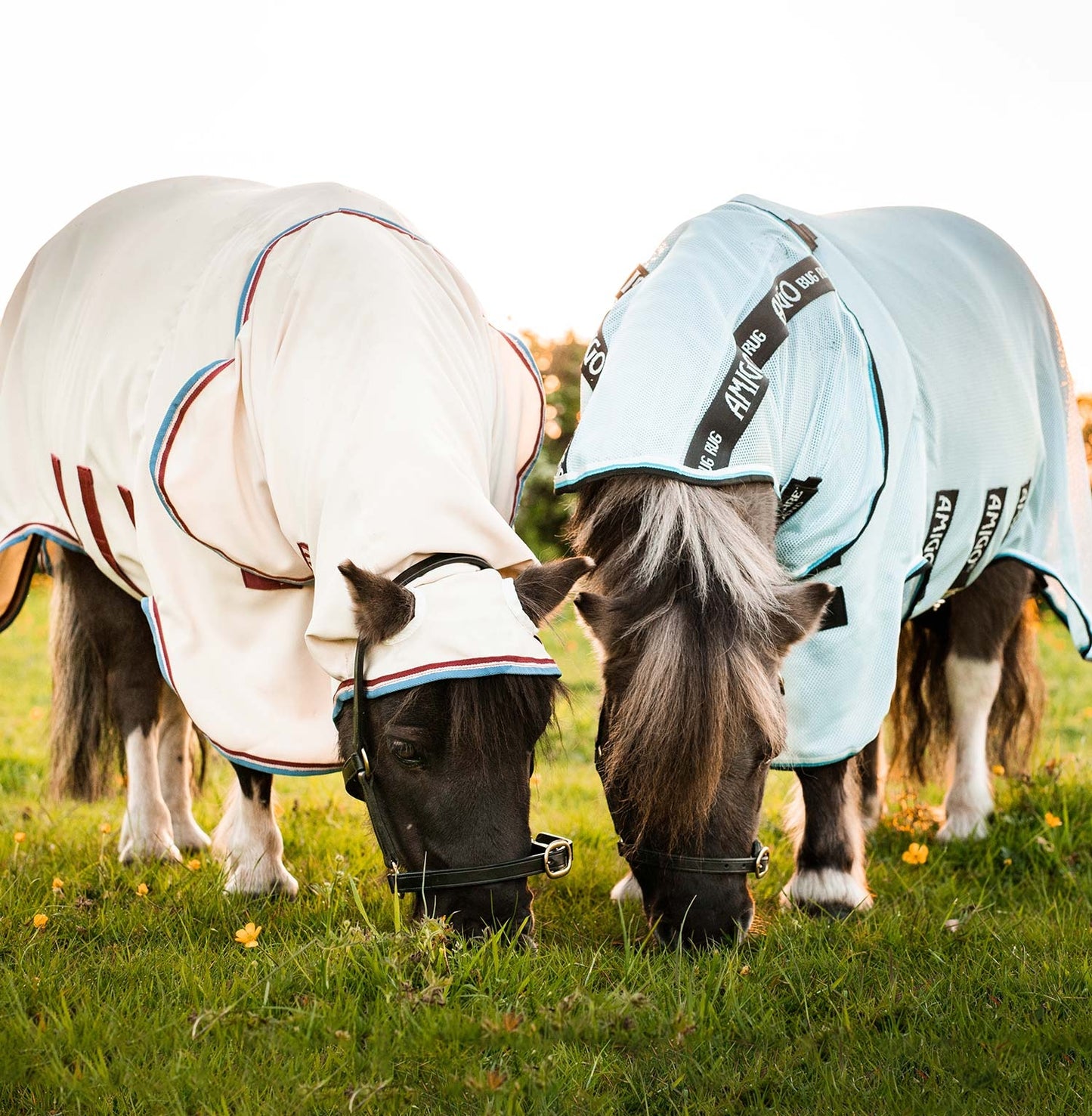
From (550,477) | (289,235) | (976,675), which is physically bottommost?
(550,477)

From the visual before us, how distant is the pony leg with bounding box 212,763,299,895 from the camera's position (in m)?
4.09

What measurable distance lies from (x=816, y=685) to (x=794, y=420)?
2.69 feet

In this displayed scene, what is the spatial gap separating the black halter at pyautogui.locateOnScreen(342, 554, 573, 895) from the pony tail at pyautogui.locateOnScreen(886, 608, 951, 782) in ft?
9.23

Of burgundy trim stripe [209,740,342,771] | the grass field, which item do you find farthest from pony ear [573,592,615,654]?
burgundy trim stripe [209,740,342,771]

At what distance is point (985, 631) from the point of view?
5184mm

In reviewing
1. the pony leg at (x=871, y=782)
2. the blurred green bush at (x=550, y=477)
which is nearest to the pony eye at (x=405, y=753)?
the pony leg at (x=871, y=782)

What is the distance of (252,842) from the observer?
13.8ft

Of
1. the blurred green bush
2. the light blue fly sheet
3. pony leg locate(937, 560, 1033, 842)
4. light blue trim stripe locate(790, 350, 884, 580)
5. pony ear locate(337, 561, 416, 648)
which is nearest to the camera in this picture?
pony ear locate(337, 561, 416, 648)

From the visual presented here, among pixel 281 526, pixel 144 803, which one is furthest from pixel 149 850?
pixel 281 526

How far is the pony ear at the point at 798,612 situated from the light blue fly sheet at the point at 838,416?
350mm

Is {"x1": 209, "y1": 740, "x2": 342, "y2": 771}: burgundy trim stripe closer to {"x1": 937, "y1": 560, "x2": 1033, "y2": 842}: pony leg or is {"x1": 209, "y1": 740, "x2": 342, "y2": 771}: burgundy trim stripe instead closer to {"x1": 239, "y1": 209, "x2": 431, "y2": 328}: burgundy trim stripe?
{"x1": 239, "y1": 209, "x2": 431, "y2": 328}: burgundy trim stripe

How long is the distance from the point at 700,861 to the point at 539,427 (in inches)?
71.7

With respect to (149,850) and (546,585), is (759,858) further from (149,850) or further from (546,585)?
(149,850)

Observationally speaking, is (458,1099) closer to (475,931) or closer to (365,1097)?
(365,1097)
